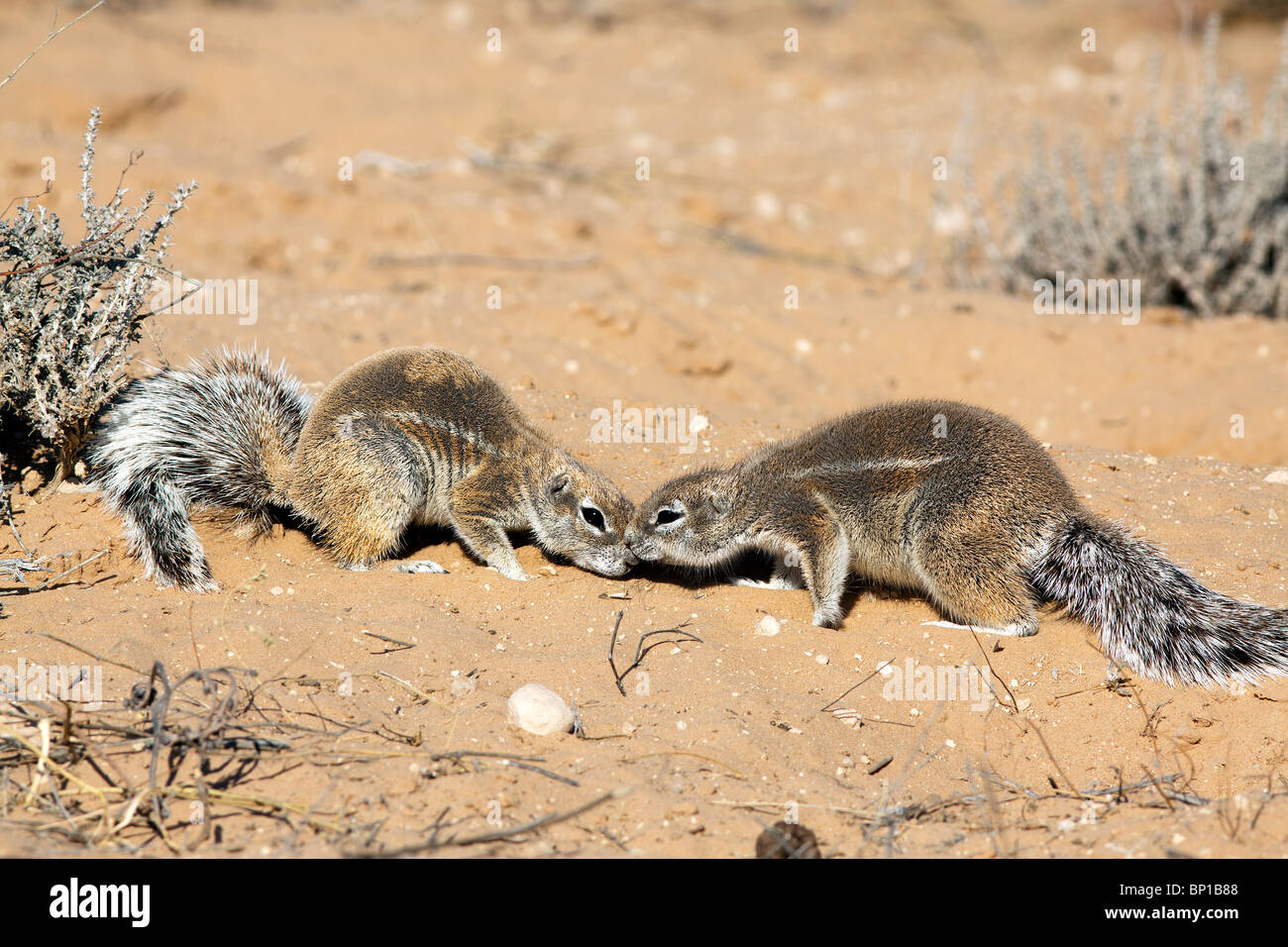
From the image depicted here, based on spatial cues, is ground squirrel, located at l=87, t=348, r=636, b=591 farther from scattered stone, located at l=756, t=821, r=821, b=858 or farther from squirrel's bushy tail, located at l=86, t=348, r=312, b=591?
scattered stone, located at l=756, t=821, r=821, b=858

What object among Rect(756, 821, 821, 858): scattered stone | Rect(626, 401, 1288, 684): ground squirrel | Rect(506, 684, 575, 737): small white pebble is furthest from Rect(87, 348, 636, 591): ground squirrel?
Rect(756, 821, 821, 858): scattered stone

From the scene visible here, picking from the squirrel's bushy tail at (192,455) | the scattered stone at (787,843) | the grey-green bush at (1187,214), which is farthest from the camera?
the grey-green bush at (1187,214)

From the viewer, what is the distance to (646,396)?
7266mm

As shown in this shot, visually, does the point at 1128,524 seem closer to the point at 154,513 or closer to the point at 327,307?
the point at 154,513

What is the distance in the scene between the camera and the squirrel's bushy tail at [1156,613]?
173 inches

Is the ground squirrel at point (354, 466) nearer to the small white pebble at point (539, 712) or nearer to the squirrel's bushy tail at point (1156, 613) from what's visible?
the small white pebble at point (539, 712)

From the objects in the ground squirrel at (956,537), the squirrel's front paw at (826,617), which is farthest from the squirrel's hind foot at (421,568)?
the squirrel's front paw at (826,617)

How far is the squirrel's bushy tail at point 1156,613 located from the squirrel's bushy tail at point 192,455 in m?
3.78

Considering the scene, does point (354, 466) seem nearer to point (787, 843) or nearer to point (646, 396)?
point (646, 396)

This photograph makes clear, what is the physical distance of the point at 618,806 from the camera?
11.3 feet

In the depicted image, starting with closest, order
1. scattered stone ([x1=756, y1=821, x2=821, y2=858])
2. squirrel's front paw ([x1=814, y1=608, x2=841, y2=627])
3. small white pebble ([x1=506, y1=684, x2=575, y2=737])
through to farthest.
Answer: scattered stone ([x1=756, y1=821, x2=821, y2=858])
small white pebble ([x1=506, y1=684, x2=575, y2=737])
squirrel's front paw ([x1=814, y1=608, x2=841, y2=627])

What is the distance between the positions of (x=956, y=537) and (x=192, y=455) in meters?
3.60

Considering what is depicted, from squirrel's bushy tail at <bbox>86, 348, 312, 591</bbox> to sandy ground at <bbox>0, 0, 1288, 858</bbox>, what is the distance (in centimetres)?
18

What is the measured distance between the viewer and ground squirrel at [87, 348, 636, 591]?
→ 5.02 m
